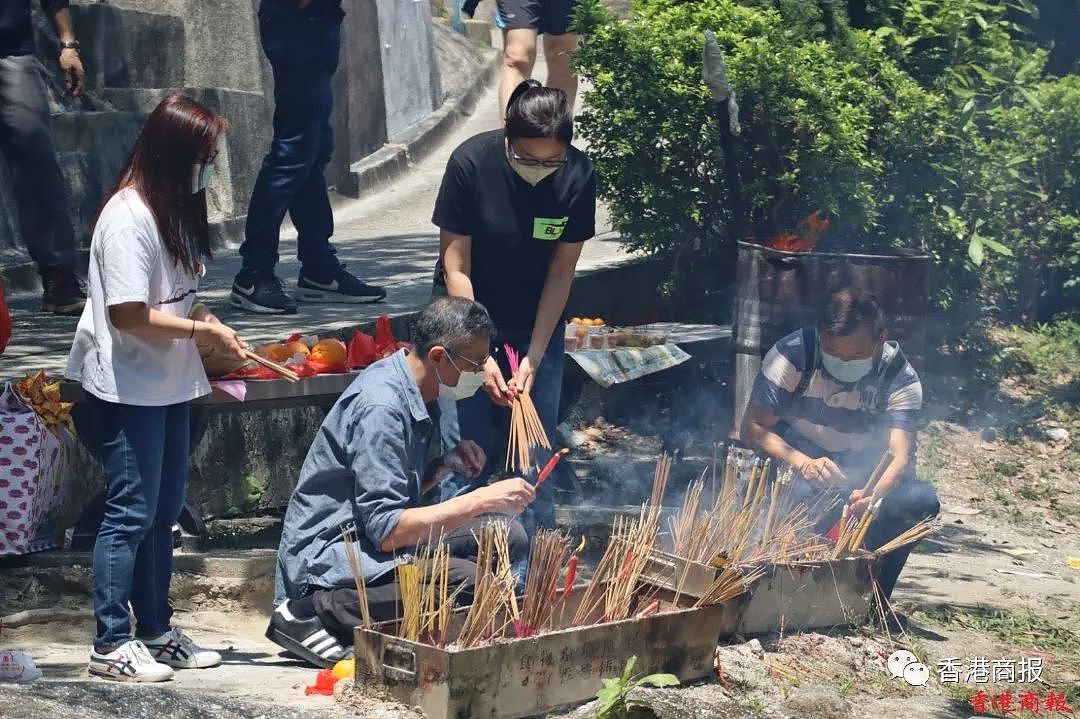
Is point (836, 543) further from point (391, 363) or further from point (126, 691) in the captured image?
→ point (126, 691)

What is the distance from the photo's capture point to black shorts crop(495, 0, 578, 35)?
25.2 ft

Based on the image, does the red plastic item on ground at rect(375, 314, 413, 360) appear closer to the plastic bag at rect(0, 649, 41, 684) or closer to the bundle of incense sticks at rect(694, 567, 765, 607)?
the bundle of incense sticks at rect(694, 567, 765, 607)

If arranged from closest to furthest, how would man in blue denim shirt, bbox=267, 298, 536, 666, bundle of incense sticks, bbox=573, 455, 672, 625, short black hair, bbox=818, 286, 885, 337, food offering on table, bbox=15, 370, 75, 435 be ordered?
man in blue denim shirt, bbox=267, 298, 536, 666 → bundle of incense sticks, bbox=573, 455, 672, 625 → food offering on table, bbox=15, 370, 75, 435 → short black hair, bbox=818, 286, 885, 337

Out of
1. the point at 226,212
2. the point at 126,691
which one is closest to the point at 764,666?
the point at 126,691

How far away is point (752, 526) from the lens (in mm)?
5457

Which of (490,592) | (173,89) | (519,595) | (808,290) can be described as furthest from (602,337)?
(173,89)

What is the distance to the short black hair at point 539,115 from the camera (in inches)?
202

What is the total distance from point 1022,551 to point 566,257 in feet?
10.7

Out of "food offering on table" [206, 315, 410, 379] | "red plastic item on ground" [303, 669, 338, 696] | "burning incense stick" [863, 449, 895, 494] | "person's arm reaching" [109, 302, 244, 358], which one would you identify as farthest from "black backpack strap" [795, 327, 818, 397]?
Answer: "person's arm reaching" [109, 302, 244, 358]

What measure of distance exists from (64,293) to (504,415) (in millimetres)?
2640

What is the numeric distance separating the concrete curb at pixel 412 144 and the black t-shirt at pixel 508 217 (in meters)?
7.33

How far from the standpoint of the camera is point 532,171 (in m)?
5.28

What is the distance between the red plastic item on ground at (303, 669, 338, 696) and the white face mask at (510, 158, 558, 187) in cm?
187

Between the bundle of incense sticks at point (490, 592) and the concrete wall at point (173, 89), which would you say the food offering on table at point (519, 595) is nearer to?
the bundle of incense sticks at point (490, 592)
